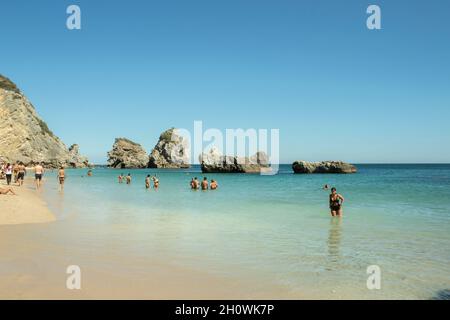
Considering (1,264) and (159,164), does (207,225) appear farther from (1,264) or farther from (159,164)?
(159,164)

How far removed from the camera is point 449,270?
880cm

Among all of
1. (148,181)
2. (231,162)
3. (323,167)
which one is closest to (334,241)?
(148,181)

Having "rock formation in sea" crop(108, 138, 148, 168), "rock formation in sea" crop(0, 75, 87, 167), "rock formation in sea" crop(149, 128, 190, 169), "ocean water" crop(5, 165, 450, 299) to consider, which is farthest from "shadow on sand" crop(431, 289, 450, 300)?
"rock formation in sea" crop(149, 128, 190, 169)

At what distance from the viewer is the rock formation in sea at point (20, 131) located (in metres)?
90.1

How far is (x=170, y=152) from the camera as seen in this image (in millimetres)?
166125

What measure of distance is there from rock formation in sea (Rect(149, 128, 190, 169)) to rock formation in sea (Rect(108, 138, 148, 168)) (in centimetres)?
407

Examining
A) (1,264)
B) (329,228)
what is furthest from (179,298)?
(329,228)

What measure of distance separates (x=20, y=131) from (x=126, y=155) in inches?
2757

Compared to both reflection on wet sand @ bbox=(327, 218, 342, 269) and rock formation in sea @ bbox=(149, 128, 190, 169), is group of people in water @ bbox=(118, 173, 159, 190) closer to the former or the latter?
reflection on wet sand @ bbox=(327, 218, 342, 269)

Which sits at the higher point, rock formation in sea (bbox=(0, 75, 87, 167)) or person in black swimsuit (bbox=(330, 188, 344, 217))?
rock formation in sea (bbox=(0, 75, 87, 167))

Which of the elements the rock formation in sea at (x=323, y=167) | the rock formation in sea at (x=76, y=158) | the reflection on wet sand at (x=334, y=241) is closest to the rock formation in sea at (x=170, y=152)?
the rock formation in sea at (x=76, y=158)

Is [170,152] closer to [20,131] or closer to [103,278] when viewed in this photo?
[20,131]

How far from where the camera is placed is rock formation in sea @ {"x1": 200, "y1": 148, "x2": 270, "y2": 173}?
86.8 metres
